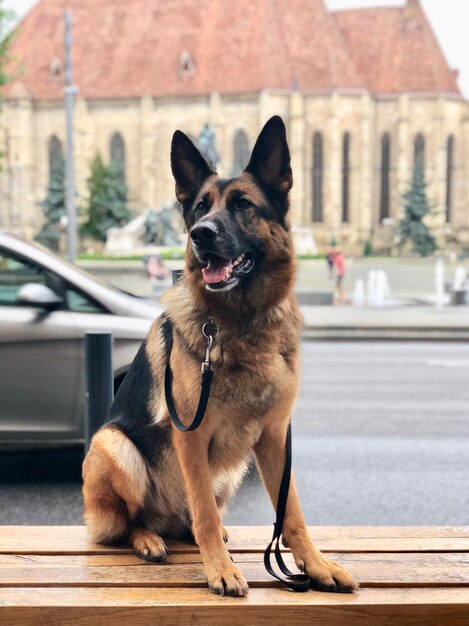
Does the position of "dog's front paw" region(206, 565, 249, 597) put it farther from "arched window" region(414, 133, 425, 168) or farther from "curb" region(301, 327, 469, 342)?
"arched window" region(414, 133, 425, 168)

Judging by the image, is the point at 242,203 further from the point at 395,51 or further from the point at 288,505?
the point at 395,51

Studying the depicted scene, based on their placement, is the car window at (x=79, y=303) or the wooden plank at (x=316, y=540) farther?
the car window at (x=79, y=303)

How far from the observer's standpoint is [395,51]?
65.4 meters

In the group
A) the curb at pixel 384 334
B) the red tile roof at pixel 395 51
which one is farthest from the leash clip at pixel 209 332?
the red tile roof at pixel 395 51

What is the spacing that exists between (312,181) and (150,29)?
54.6ft

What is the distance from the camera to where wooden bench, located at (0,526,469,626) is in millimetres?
2408

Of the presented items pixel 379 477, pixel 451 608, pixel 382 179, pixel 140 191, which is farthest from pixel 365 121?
pixel 451 608

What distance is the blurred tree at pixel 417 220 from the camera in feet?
189

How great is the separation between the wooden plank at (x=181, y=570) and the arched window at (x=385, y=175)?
62845 mm

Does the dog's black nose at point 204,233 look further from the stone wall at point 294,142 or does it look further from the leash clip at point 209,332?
the stone wall at point 294,142

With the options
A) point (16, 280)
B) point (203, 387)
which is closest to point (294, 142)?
point (16, 280)

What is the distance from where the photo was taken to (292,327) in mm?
2707

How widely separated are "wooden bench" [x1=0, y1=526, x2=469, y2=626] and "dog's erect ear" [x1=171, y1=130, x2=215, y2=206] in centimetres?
Result: 110

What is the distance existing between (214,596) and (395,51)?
66.9 meters
